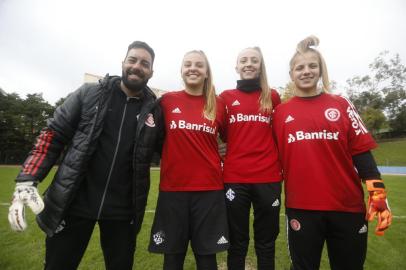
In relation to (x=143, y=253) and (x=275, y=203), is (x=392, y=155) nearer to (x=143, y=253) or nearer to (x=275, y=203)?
(x=143, y=253)

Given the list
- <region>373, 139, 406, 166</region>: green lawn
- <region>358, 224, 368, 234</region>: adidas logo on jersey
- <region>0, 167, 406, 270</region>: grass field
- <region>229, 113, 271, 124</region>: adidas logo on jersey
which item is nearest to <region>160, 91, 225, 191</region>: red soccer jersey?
<region>229, 113, 271, 124</region>: adidas logo on jersey

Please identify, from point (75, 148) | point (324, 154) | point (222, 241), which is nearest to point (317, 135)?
point (324, 154)

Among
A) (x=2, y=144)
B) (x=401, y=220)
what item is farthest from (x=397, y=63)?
(x=2, y=144)

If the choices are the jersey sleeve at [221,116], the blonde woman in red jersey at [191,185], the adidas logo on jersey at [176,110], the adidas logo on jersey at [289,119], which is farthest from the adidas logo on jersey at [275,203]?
the adidas logo on jersey at [176,110]

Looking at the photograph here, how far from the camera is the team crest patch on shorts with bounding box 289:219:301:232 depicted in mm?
2378

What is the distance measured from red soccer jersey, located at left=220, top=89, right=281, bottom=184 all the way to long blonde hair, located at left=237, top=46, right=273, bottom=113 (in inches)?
1.8

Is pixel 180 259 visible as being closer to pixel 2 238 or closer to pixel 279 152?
pixel 279 152

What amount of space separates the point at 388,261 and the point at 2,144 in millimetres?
42882

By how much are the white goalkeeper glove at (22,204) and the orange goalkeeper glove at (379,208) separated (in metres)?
2.68

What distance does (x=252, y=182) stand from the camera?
2721 mm

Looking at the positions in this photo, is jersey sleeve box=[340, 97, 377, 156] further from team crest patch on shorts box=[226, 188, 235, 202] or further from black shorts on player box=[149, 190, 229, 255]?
black shorts on player box=[149, 190, 229, 255]

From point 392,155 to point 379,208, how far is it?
40.7 meters

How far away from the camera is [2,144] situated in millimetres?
36062

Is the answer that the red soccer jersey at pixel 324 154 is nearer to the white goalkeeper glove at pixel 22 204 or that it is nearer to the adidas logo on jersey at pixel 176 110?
the adidas logo on jersey at pixel 176 110
